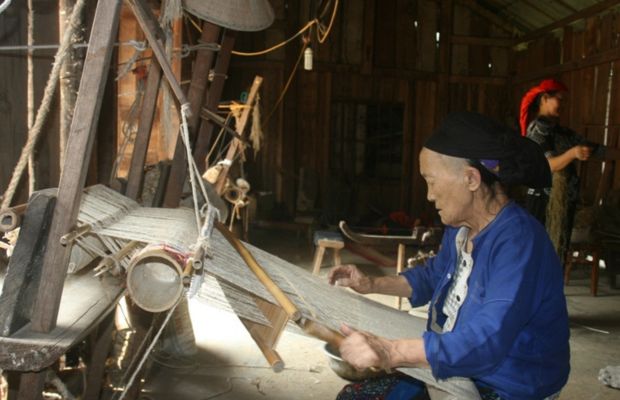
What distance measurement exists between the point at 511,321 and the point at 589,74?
7.18 m

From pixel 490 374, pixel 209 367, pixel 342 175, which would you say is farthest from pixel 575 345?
pixel 342 175

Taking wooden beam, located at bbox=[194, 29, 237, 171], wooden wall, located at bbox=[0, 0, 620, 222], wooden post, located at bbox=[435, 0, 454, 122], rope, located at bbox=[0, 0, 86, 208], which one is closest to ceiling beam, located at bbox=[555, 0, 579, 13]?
wooden wall, located at bbox=[0, 0, 620, 222]

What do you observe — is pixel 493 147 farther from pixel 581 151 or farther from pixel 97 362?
pixel 581 151

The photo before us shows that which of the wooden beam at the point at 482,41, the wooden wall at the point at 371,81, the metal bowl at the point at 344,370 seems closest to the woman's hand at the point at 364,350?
the metal bowl at the point at 344,370

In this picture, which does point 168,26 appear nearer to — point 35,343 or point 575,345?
point 35,343

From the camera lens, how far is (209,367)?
359 centimetres

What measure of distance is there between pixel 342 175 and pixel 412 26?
2730mm

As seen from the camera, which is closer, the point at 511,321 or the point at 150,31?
the point at 511,321

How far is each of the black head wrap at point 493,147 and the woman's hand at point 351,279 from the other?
0.67 metres

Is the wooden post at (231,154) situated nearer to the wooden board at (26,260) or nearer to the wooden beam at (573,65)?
the wooden board at (26,260)

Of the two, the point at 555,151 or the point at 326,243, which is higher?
the point at 555,151

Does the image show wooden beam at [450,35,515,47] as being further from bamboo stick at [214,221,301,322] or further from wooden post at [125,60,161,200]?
bamboo stick at [214,221,301,322]

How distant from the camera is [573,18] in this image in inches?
305

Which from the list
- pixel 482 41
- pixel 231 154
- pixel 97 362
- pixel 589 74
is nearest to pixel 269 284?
pixel 97 362
